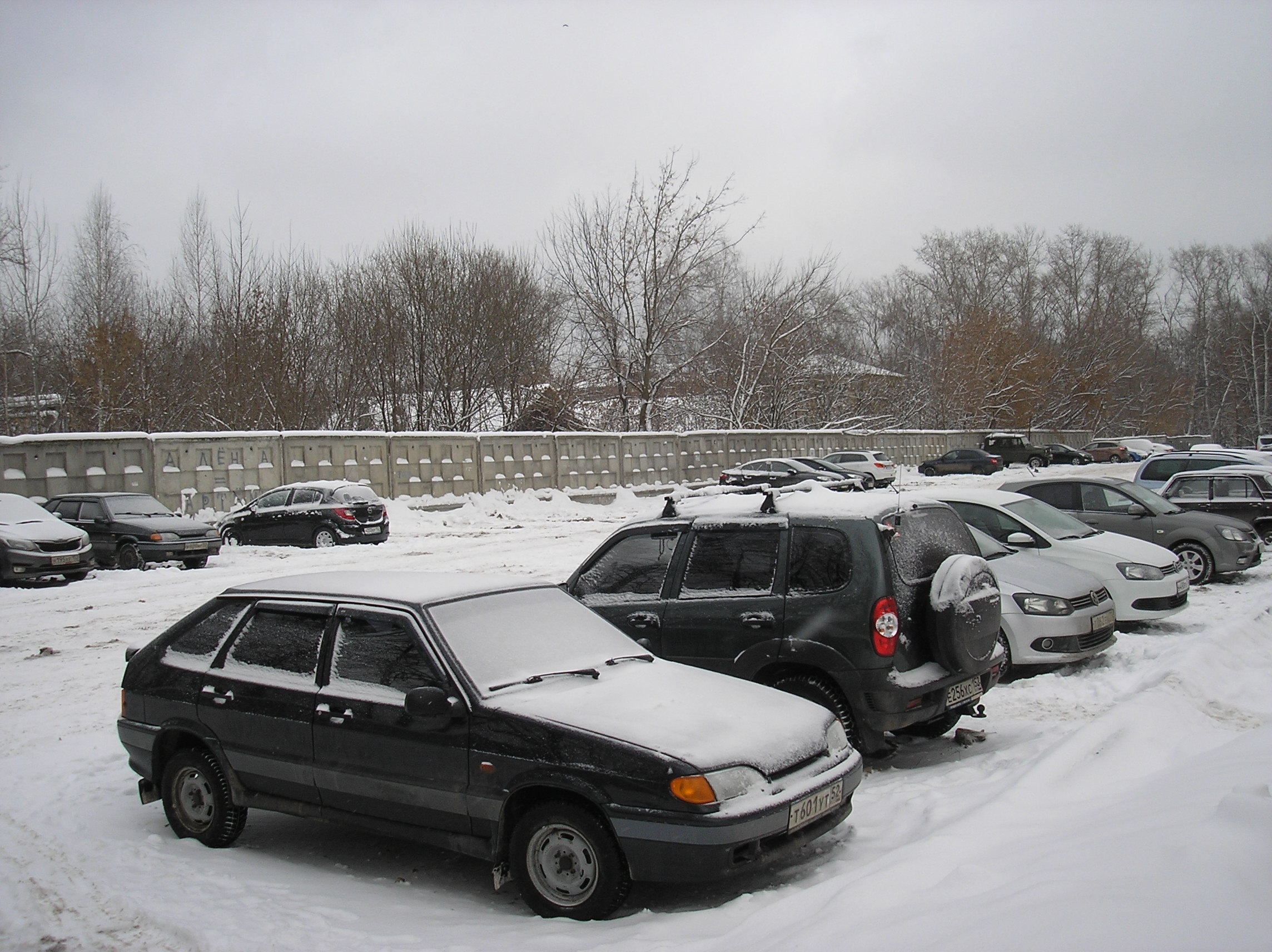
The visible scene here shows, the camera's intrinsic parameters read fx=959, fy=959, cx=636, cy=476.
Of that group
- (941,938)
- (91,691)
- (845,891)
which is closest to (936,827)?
(845,891)

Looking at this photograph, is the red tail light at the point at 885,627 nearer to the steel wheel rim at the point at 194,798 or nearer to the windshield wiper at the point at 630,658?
the windshield wiper at the point at 630,658

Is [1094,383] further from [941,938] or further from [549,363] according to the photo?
[941,938]

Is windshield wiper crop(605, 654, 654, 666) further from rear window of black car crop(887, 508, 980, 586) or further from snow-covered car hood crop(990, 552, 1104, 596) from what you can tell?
snow-covered car hood crop(990, 552, 1104, 596)

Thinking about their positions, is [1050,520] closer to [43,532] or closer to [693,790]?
[693,790]

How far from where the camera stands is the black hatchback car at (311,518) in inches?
793

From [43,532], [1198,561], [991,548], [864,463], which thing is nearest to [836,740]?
[991,548]

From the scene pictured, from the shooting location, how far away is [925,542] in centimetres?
626

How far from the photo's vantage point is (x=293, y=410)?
126 feet

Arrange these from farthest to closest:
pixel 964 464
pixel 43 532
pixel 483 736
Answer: pixel 964 464 < pixel 43 532 < pixel 483 736

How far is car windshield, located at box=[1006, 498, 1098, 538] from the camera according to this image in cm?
1024

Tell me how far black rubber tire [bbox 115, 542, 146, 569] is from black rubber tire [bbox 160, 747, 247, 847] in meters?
13.2

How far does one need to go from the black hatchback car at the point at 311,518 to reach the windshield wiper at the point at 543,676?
642 inches

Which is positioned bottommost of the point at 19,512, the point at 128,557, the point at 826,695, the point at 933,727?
the point at 933,727

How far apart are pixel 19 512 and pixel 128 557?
1878 millimetres
